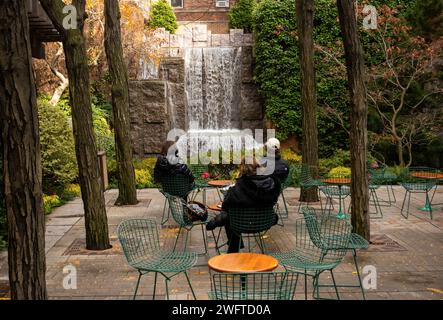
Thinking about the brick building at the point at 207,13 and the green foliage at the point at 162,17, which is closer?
the green foliage at the point at 162,17

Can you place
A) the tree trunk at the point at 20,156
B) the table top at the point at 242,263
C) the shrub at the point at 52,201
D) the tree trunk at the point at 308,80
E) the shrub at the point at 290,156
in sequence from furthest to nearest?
1. the shrub at the point at 290,156
2. the tree trunk at the point at 308,80
3. the shrub at the point at 52,201
4. the table top at the point at 242,263
5. the tree trunk at the point at 20,156

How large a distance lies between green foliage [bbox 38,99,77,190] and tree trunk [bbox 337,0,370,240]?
7.50m

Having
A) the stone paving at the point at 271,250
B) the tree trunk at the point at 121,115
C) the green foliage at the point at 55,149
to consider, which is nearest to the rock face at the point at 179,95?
the green foliage at the point at 55,149

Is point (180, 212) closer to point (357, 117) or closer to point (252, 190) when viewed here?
point (252, 190)

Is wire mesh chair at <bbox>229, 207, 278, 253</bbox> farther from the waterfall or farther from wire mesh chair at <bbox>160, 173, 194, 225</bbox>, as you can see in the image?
the waterfall

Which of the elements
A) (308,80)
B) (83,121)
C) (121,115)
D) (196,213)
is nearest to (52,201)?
(121,115)

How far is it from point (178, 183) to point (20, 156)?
560 centimetres

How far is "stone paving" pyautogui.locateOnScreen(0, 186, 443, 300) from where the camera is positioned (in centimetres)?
Result: 598

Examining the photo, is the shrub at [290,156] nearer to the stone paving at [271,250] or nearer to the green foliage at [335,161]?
the green foliage at [335,161]

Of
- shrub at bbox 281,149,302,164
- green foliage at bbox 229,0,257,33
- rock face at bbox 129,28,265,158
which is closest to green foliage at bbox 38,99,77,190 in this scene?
rock face at bbox 129,28,265,158

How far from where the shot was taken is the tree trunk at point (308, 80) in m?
11.7

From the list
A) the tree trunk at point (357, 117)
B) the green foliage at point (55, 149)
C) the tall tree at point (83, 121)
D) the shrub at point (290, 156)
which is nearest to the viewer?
the tall tree at point (83, 121)

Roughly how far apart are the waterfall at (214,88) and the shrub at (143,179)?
528 centimetres

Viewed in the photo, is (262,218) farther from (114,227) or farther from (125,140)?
(125,140)
